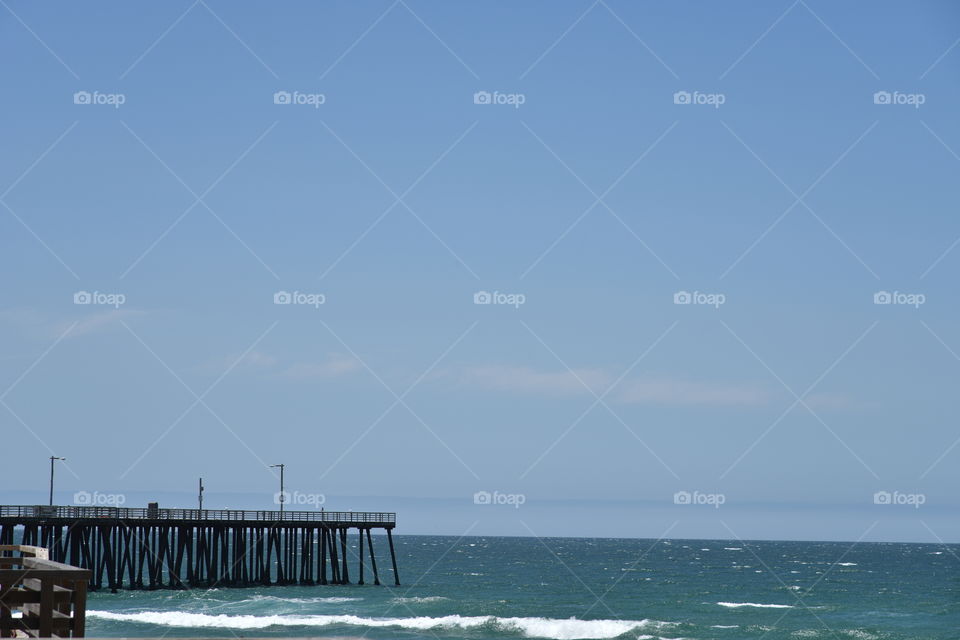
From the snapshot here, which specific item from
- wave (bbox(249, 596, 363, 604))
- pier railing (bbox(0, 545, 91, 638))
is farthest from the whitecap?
pier railing (bbox(0, 545, 91, 638))

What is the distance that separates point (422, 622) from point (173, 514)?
1361 centimetres

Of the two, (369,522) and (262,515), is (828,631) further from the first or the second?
(262,515)

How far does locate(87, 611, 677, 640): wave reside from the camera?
46.9m

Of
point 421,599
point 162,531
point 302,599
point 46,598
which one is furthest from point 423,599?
point 46,598

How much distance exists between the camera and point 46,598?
1227 cm

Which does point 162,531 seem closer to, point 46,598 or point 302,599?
point 302,599

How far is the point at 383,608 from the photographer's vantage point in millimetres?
54312

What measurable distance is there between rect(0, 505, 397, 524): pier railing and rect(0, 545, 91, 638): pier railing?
136 ft

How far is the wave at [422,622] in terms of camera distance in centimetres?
4694

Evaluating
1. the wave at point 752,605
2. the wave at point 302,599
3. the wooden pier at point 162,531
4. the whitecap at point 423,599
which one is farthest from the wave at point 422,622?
the wave at point 752,605

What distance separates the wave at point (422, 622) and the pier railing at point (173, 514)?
702 cm

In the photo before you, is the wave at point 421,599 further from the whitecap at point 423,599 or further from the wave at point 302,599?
the wave at point 302,599

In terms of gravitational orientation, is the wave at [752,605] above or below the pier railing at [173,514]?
below

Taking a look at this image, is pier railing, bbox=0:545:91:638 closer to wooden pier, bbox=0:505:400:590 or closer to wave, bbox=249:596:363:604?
wooden pier, bbox=0:505:400:590
